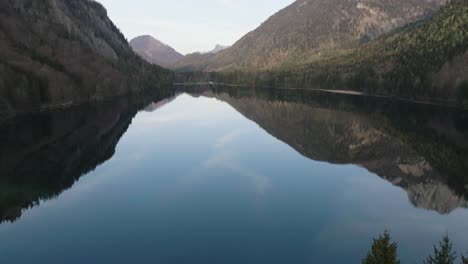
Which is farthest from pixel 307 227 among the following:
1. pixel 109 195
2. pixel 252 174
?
pixel 109 195

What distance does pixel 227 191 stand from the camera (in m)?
60.9

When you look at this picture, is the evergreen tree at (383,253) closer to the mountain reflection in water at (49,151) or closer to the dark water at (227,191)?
the dark water at (227,191)

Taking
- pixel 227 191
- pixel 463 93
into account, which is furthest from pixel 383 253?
pixel 463 93

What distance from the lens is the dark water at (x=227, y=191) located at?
137 ft

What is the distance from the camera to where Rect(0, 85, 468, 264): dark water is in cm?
4162

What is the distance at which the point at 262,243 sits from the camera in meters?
42.0

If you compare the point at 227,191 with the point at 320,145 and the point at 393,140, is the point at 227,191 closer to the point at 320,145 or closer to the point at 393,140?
the point at 320,145

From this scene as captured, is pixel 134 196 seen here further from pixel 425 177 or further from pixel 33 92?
pixel 33 92

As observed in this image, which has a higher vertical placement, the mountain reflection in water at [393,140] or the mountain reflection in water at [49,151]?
the mountain reflection in water at [49,151]

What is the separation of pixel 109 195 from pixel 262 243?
28.0 meters

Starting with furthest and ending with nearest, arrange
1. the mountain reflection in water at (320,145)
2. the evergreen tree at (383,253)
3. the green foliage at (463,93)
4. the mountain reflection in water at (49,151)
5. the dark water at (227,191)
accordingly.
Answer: the green foliage at (463,93)
the mountain reflection in water at (320,145)
the mountain reflection in water at (49,151)
the dark water at (227,191)
the evergreen tree at (383,253)

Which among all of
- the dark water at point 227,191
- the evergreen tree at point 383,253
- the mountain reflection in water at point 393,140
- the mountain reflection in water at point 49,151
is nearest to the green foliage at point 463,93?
the mountain reflection in water at point 393,140

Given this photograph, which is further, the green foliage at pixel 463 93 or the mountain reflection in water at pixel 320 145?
the green foliage at pixel 463 93

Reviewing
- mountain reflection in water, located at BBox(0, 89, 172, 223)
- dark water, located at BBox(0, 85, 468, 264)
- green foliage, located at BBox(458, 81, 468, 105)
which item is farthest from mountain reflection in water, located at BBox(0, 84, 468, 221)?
green foliage, located at BBox(458, 81, 468, 105)
